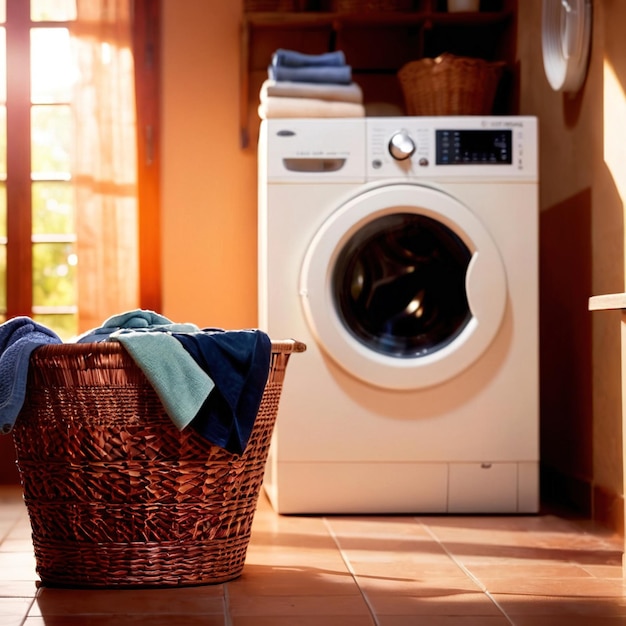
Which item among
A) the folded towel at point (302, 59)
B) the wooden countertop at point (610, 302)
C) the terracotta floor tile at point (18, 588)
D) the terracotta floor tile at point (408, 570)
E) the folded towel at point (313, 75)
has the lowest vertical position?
the terracotta floor tile at point (408, 570)

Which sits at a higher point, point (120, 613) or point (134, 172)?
point (134, 172)

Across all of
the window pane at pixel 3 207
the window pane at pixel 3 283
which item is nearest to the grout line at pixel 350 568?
the window pane at pixel 3 283

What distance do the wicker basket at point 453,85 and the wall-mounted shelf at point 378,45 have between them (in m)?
0.34

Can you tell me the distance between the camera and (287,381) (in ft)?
8.22

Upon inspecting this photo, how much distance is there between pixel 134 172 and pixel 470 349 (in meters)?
1.25

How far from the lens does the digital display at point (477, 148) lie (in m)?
2.55

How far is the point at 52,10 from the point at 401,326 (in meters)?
1.56

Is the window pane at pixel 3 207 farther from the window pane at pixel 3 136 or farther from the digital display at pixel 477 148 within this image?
the digital display at pixel 477 148

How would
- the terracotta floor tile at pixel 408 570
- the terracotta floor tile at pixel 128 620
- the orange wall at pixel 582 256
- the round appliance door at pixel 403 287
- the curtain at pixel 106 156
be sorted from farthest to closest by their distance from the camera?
the curtain at pixel 106 156
the round appliance door at pixel 403 287
the orange wall at pixel 582 256
the terracotta floor tile at pixel 408 570
the terracotta floor tile at pixel 128 620

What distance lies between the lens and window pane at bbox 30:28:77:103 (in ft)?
10.4

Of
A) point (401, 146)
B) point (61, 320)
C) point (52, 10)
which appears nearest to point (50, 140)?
point (52, 10)

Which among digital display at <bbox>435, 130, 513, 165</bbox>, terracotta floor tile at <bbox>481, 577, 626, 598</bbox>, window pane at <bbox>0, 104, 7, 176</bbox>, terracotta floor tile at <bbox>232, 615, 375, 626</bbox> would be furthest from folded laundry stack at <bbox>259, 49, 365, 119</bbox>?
terracotta floor tile at <bbox>232, 615, 375, 626</bbox>

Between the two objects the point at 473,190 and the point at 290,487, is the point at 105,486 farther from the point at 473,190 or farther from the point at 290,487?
the point at 473,190

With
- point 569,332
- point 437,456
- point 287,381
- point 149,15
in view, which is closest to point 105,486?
point 287,381
